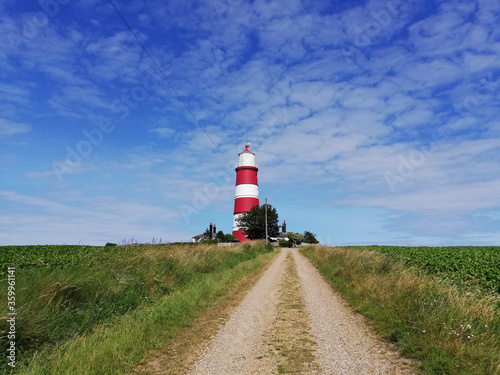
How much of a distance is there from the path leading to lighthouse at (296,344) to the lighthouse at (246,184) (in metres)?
47.7

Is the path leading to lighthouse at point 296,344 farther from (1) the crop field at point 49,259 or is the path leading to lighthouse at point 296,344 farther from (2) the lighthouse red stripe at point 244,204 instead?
(2) the lighthouse red stripe at point 244,204

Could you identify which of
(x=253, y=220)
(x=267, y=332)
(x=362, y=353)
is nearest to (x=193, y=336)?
(x=267, y=332)

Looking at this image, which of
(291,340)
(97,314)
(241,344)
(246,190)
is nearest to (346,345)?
(291,340)

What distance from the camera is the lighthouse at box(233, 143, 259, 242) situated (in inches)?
2250

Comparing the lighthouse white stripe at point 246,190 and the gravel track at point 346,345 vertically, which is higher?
the lighthouse white stripe at point 246,190

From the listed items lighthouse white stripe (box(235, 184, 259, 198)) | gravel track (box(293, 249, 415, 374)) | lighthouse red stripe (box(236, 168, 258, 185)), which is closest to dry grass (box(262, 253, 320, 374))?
gravel track (box(293, 249, 415, 374))

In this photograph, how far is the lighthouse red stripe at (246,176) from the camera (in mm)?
57000

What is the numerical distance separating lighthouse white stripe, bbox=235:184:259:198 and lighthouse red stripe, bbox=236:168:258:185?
82 cm

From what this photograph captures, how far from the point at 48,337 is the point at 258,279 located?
9909mm

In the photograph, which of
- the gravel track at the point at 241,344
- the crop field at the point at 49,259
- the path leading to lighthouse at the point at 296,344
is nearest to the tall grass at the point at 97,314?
the gravel track at the point at 241,344

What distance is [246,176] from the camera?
5703 centimetres

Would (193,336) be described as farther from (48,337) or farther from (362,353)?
(362,353)

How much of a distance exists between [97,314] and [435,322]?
7986 mm


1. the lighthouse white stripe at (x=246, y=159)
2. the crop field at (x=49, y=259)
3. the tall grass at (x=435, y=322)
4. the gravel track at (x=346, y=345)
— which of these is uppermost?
the lighthouse white stripe at (x=246, y=159)
